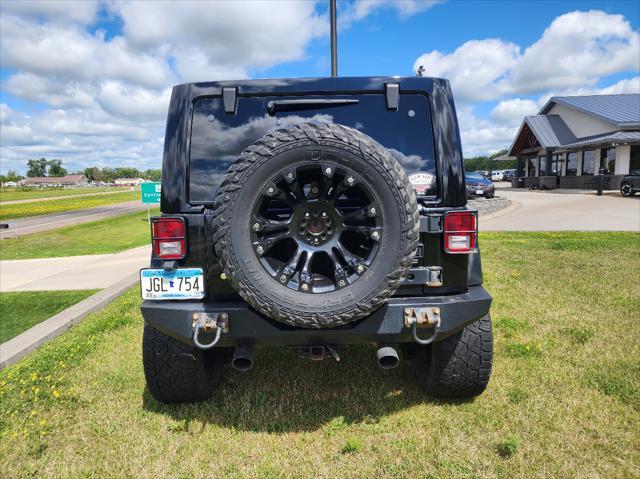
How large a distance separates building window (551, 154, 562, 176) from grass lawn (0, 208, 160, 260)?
1148 inches

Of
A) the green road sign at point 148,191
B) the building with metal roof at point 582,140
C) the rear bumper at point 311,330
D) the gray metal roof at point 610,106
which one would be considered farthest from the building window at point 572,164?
the rear bumper at point 311,330

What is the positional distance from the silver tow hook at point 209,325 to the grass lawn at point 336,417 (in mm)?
700

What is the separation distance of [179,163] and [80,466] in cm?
179

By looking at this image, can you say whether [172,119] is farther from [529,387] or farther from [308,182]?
[529,387]

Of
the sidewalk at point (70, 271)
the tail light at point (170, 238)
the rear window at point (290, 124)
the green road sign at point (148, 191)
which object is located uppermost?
the rear window at point (290, 124)

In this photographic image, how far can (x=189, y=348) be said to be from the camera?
9.21 feet

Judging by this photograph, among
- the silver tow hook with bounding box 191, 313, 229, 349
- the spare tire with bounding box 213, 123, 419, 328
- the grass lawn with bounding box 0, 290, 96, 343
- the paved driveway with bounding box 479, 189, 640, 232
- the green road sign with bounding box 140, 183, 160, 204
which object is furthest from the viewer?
the paved driveway with bounding box 479, 189, 640, 232

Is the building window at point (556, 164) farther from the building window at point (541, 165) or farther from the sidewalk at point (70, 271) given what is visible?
the sidewalk at point (70, 271)

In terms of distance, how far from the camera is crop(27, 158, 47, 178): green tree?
17312 cm

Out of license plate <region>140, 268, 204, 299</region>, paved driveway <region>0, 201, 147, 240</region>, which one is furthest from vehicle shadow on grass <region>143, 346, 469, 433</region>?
paved driveway <region>0, 201, 147, 240</region>

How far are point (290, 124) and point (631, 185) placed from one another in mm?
23246

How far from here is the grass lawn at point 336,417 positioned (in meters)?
2.42

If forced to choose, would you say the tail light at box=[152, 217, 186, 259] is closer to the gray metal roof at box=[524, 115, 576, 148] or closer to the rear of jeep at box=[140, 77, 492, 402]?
the rear of jeep at box=[140, 77, 492, 402]

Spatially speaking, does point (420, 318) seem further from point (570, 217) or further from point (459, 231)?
point (570, 217)
